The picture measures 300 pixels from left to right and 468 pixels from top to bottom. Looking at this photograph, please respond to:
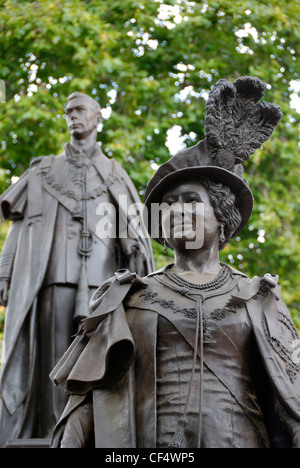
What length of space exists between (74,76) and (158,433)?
38.7 feet

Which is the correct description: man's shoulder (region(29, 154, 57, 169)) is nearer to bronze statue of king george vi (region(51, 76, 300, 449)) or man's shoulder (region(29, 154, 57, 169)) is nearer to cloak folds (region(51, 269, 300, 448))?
bronze statue of king george vi (region(51, 76, 300, 449))

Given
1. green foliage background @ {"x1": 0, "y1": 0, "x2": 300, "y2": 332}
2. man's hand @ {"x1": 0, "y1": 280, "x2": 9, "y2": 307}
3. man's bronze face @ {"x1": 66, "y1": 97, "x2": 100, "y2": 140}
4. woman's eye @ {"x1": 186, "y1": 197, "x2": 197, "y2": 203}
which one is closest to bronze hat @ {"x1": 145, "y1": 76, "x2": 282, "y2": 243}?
woman's eye @ {"x1": 186, "y1": 197, "x2": 197, "y2": 203}

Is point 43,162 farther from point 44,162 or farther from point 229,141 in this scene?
point 229,141

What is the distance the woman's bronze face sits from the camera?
5898mm

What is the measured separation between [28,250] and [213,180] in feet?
13.5

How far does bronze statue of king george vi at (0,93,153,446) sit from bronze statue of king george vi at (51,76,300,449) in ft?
11.6

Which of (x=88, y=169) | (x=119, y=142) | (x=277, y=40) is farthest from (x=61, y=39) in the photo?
(x=88, y=169)

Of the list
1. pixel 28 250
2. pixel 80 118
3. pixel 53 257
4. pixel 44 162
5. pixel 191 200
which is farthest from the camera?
pixel 80 118

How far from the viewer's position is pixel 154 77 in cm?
1744

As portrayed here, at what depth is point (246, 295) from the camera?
5.78 m

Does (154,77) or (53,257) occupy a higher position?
(154,77)

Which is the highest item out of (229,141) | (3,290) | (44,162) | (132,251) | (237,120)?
(44,162)

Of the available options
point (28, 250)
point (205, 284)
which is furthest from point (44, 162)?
point (205, 284)

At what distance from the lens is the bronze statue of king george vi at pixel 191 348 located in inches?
212
